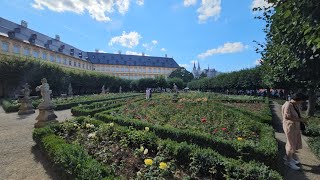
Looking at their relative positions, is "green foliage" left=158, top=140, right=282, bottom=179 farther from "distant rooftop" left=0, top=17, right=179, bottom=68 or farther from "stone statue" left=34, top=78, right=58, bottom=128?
"distant rooftop" left=0, top=17, right=179, bottom=68

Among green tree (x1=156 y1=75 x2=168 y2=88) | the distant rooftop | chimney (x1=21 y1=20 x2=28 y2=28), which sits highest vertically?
chimney (x1=21 y1=20 x2=28 y2=28)

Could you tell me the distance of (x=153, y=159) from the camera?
17.1 ft

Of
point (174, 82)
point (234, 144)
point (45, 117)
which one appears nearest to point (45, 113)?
point (45, 117)

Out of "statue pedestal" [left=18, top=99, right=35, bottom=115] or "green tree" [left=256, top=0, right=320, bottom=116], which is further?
"statue pedestal" [left=18, top=99, right=35, bottom=115]

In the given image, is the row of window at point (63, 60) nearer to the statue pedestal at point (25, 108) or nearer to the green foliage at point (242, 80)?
the statue pedestal at point (25, 108)

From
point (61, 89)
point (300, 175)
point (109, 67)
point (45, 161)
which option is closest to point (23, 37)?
point (61, 89)

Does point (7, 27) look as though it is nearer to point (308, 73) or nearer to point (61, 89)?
point (61, 89)

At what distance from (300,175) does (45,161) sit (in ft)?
21.6

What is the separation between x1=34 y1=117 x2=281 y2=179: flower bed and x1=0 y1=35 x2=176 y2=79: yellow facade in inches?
1745

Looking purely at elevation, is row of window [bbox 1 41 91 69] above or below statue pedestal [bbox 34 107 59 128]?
above

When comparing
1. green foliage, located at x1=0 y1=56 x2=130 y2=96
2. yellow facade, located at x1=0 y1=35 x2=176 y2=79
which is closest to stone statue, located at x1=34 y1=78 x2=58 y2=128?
green foliage, located at x1=0 y1=56 x2=130 y2=96

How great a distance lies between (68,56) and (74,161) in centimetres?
6733

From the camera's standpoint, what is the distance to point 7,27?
4688 centimetres

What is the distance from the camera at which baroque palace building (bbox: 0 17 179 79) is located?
46281 mm
